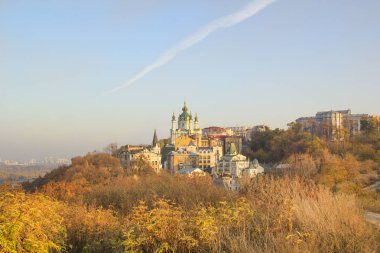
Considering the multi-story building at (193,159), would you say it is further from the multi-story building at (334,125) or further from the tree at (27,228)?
the tree at (27,228)

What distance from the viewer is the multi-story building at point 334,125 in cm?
5578

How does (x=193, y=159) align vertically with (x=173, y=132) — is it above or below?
below

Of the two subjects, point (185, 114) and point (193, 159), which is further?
point (185, 114)

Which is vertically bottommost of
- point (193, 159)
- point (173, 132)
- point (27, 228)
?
point (193, 159)

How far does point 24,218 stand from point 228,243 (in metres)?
2.46

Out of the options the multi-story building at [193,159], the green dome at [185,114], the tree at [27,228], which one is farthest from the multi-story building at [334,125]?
the tree at [27,228]

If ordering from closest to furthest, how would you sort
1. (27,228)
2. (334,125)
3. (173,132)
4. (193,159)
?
(27,228)
(193,159)
(334,125)
(173,132)

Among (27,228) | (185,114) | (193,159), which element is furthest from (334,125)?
(27,228)

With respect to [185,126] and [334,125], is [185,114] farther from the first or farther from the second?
[334,125]

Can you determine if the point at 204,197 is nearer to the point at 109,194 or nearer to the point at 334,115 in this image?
the point at 109,194

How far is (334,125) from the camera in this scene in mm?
63188

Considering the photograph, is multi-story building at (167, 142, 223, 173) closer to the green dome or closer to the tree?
the green dome

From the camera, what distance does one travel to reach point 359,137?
47.8m

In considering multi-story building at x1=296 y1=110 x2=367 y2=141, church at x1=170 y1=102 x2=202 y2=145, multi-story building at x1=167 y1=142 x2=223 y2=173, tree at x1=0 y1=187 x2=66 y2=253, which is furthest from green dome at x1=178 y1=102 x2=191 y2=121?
tree at x1=0 y1=187 x2=66 y2=253
